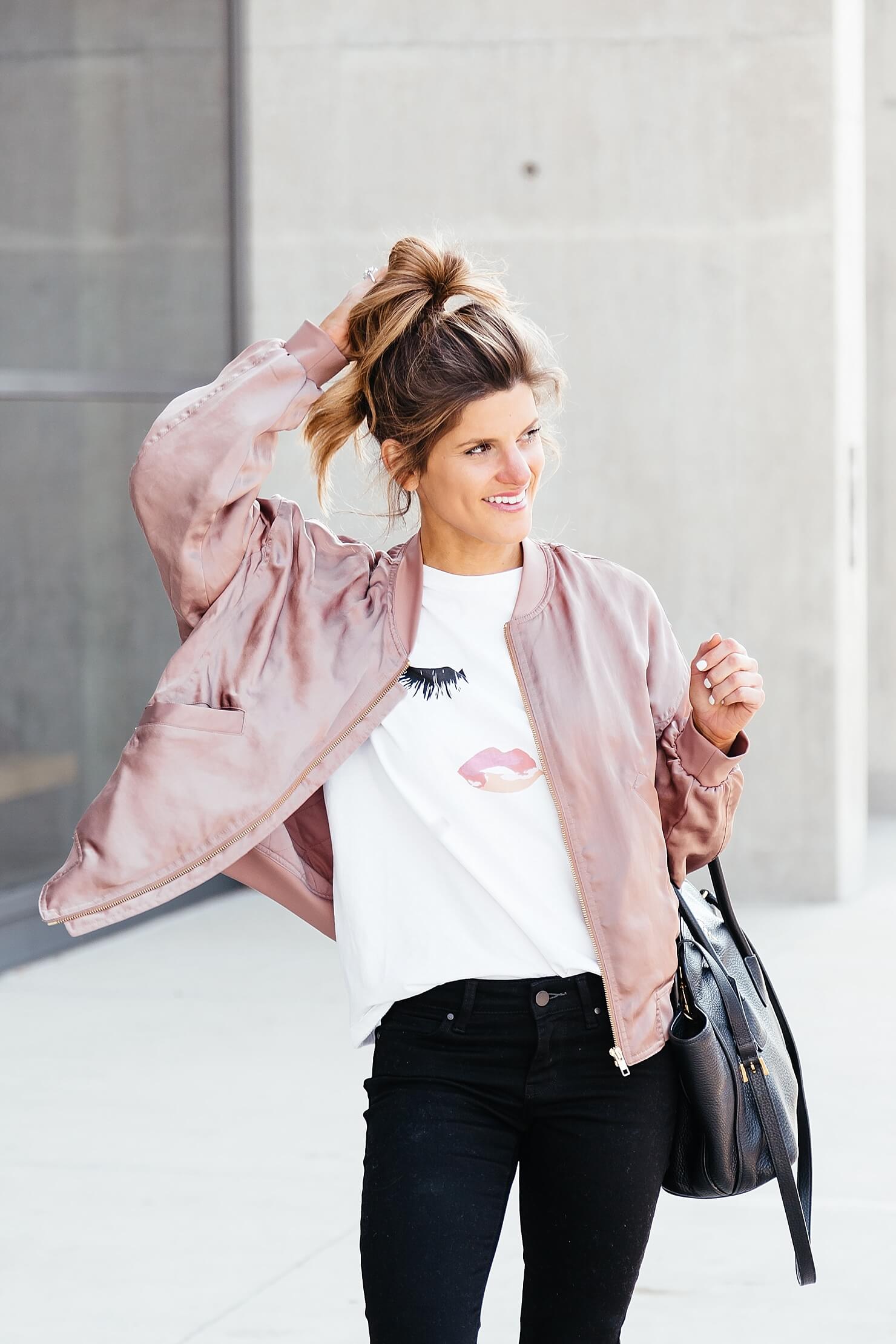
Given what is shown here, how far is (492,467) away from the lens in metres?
2.09

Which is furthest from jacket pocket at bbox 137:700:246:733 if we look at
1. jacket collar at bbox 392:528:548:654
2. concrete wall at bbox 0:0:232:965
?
concrete wall at bbox 0:0:232:965

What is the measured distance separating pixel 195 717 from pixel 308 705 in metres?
0.14

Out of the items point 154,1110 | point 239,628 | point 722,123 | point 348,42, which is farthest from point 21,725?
point 239,628

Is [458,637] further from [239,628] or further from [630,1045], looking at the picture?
[630,1045]

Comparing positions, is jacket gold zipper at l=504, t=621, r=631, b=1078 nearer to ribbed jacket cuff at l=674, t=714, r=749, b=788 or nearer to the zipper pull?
the zipper pull

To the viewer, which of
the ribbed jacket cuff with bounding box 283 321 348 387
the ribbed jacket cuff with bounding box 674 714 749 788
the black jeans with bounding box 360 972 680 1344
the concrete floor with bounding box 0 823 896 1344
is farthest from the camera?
the concrete floor with bounding box 0 823 896 1344

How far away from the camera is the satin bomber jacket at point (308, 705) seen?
2.06 metres

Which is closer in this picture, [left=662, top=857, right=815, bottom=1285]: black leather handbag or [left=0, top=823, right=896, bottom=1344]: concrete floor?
[left=662, top=857, right=815, bottom=1285]: black leather handbag

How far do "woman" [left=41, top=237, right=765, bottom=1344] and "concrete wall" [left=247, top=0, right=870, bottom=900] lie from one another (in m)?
5.39

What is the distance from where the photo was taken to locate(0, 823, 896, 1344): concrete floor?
3504 millimetres

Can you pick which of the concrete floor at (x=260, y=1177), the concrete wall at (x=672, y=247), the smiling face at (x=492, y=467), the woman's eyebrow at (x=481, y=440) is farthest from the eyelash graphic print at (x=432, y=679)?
the concrete wall at (x=672, y=247)

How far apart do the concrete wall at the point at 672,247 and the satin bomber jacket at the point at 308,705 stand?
5.35m

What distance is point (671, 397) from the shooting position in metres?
7.73

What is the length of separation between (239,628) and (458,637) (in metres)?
0.28
